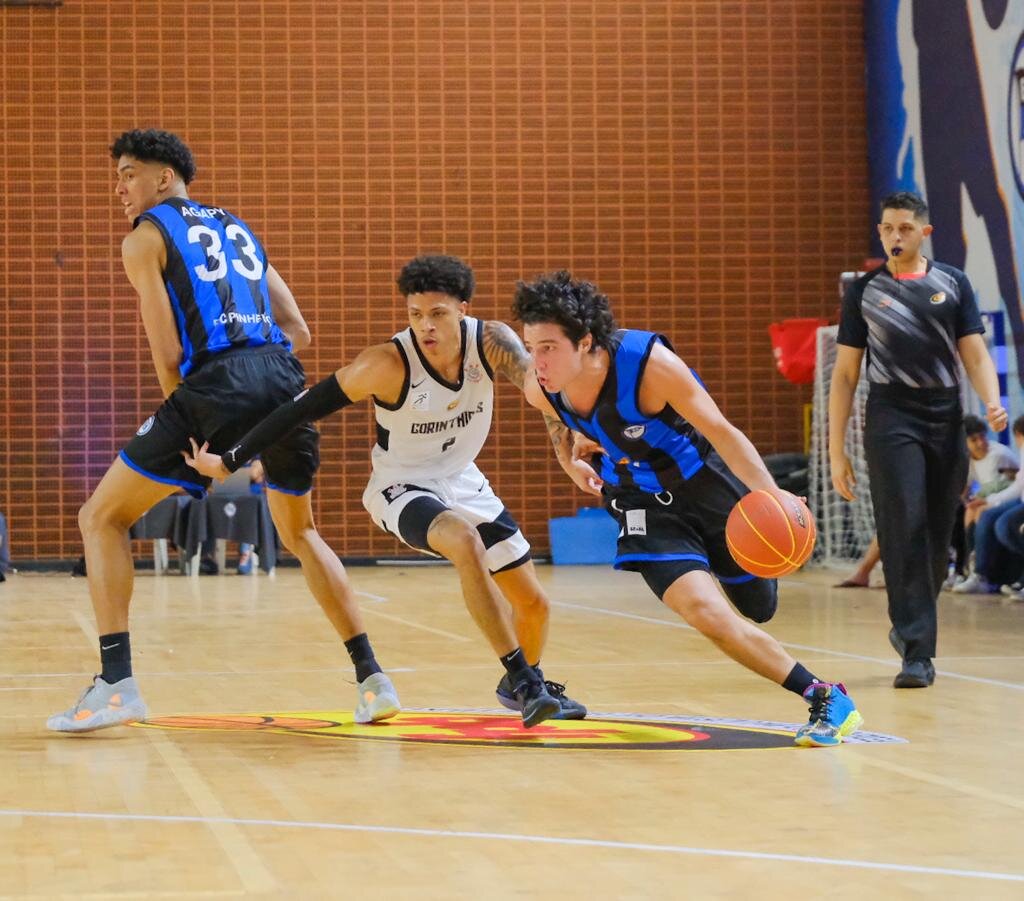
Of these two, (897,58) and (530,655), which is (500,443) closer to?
(897,58)

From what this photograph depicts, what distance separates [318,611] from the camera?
9.80 metres

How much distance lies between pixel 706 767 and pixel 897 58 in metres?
12.0

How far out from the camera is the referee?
5867 millimetres

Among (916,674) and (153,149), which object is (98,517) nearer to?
(153,149)

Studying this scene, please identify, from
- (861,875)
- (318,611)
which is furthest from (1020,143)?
(861,875)

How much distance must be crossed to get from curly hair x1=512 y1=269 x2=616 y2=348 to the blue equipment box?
10781mm

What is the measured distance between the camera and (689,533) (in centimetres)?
467

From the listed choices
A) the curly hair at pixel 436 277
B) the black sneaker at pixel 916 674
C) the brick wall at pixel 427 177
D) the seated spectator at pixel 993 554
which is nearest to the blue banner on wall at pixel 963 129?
the brick wall at pixel 427 177

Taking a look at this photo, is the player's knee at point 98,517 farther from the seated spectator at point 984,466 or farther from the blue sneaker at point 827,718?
→ the seated spectator at point 984,466

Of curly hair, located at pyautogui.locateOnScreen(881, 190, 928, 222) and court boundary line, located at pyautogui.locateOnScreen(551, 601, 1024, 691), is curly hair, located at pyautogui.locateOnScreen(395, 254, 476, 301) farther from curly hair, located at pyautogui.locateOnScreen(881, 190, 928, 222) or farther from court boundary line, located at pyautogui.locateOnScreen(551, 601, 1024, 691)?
court boundary line, located at pyautogui.locateOnScreen(551, 601, 1024, 691)

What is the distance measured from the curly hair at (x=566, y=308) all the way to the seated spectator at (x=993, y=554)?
21.1 ft

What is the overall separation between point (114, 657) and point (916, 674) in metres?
2.70

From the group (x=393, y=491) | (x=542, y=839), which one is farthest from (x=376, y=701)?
(x=542, y=839)

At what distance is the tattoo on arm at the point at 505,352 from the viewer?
16.5 feet
